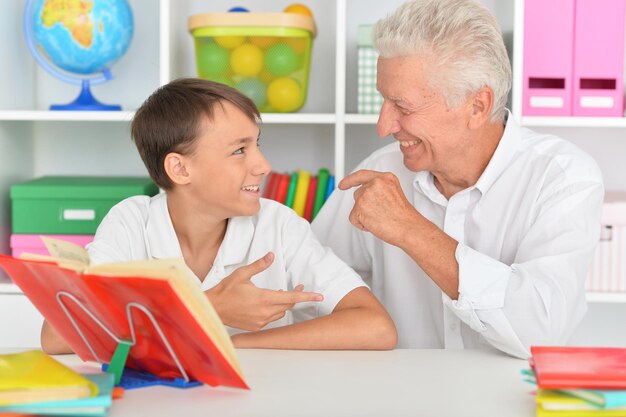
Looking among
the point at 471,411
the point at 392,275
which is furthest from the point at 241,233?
the point at 471,411

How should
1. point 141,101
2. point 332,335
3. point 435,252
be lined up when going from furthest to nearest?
1. point 141,101
2. point 435,252
3. point 332,335

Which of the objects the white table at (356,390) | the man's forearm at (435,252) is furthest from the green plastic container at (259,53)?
the white table at (356,390)

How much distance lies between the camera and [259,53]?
234 centimetres

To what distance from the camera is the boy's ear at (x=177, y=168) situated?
5.61ft

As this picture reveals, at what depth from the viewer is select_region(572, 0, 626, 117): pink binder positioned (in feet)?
7.38

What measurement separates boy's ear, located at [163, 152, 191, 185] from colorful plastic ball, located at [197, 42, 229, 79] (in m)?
0.67

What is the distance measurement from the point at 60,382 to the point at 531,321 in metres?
0.80

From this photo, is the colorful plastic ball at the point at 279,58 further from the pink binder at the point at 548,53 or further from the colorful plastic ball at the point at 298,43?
the pink binder at the point at 548,53

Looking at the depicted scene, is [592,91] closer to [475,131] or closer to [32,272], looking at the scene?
[475,131]

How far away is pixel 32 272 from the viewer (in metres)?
1.11

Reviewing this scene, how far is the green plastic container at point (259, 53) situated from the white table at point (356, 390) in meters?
1.14

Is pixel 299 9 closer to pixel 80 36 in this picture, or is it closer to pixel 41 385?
pixel 80 36

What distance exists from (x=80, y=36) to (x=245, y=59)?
45cm

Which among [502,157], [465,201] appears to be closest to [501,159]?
[502,157]
